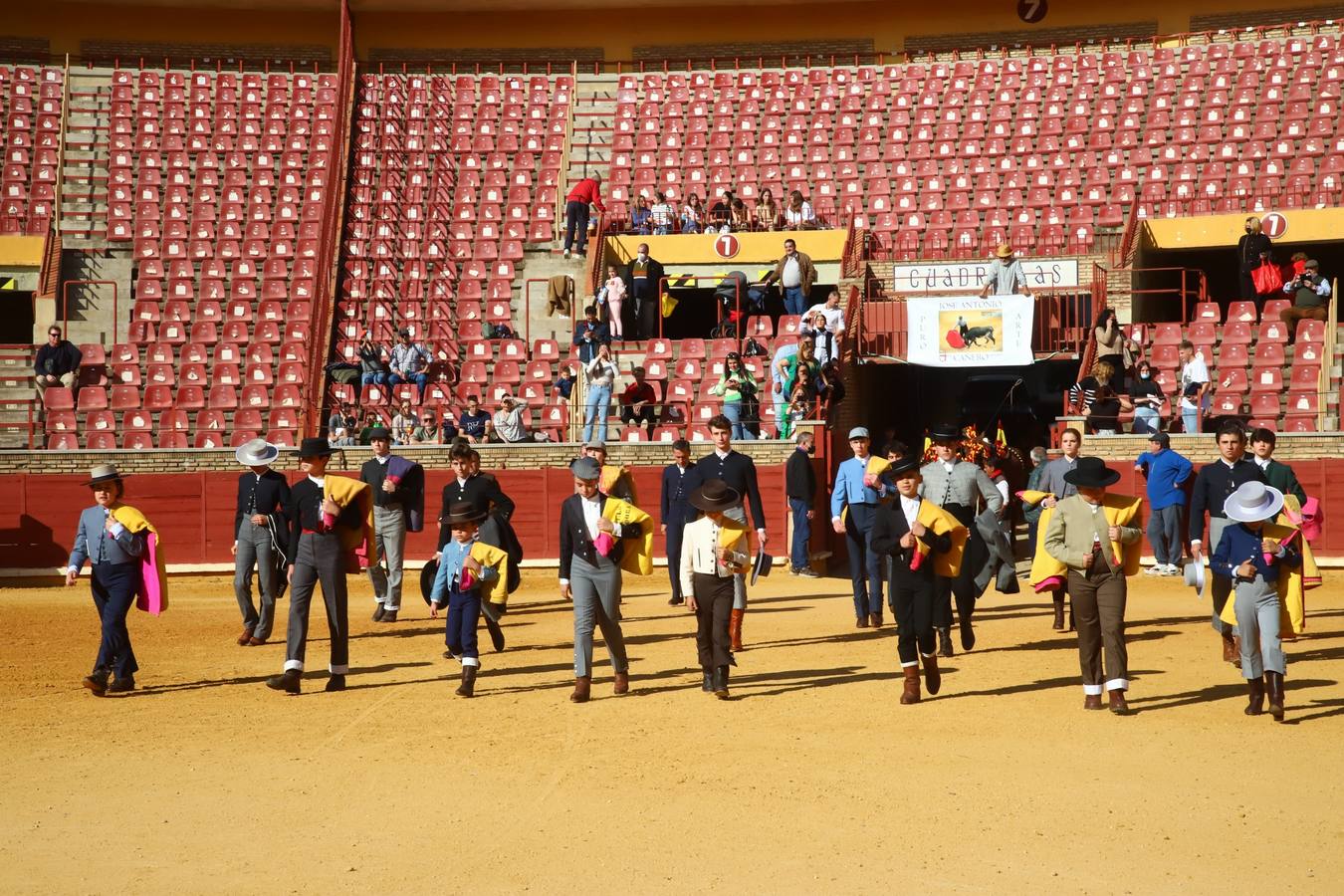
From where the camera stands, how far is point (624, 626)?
16.0 m

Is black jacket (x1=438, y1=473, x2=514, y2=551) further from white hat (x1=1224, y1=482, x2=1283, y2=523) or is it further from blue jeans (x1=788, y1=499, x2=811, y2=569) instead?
white hat (x1=1224, y1=482, x2=1283, y2=523)

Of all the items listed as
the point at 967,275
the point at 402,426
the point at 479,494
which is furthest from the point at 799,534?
the point at 967,275

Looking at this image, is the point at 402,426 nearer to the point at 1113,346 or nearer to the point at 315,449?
the point at 1113,346

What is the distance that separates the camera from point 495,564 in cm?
1184

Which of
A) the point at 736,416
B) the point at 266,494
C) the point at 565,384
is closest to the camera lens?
the point at 266,494

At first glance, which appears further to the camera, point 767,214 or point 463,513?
point 767,214

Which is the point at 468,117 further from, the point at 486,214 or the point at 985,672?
the point at 985,672

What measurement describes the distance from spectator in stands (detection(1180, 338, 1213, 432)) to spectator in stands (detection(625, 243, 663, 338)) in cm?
829

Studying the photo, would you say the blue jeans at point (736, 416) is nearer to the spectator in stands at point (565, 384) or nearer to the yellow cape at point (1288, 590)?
the spectator in stands at point (565, 384)

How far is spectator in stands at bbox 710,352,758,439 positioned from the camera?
22547 mm

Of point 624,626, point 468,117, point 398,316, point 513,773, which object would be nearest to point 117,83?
point 468,117

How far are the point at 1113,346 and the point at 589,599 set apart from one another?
45.4 feet

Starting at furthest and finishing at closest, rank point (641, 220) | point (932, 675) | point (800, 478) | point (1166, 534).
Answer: point (641, 220)
point (800, 478)
point (1166, 534)
point (932, 675)

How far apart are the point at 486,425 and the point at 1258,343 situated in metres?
11.7
